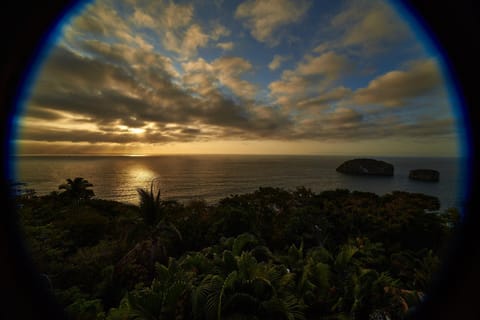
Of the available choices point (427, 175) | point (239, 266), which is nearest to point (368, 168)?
point (427, 175)

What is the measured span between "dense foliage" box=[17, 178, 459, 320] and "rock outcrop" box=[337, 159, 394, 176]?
80233 millimetres

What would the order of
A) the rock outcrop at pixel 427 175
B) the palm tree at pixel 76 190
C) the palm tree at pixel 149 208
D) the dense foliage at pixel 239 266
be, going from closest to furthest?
the dense foliage at pixel 239 266 < the palm tree at pixel 149 208 < the palm tree at pixel 76 190 < the rock outcrop at pixel 427 175

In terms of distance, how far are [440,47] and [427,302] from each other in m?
1.67

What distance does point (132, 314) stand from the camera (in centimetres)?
327

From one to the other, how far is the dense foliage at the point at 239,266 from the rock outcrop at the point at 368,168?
80.2 metres

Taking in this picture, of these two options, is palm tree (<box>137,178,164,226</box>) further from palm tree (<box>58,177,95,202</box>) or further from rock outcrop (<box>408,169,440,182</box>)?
rock outcrop (<box>408,169,440,182</box>)

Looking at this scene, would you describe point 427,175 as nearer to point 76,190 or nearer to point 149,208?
point 149,208

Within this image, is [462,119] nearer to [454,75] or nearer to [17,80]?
[454,75]

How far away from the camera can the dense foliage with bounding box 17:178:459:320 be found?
11.9 ft

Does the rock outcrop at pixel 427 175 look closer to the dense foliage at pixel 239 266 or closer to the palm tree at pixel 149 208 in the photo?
the dense foliage at pixel 239 266

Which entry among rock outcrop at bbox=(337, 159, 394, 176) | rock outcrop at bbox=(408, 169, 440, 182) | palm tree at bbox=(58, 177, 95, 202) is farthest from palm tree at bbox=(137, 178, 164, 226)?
rock outcrop at bbox=(337, 159, 394, 176)

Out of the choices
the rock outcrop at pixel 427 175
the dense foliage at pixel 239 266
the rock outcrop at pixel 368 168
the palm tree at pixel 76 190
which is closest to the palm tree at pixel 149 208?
the dense foliage at pixel 239 266

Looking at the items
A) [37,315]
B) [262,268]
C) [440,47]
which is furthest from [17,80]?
[262,268]

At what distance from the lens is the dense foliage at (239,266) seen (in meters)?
3.61
